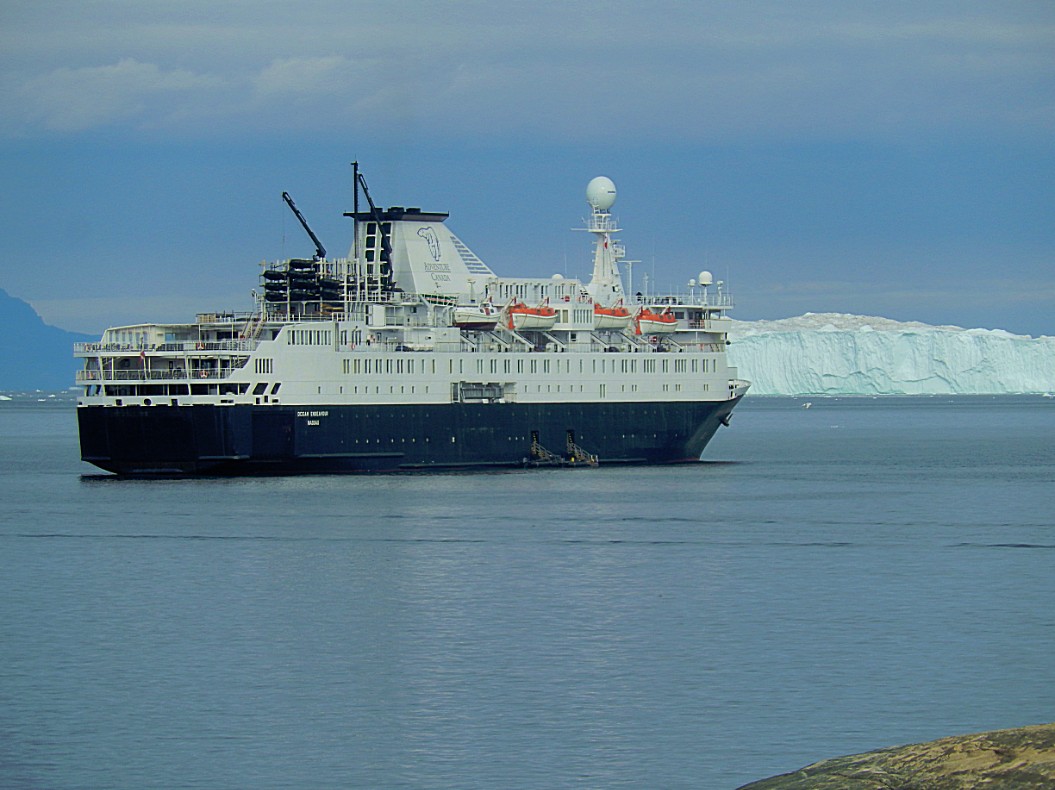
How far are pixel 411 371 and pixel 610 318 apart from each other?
8842mm

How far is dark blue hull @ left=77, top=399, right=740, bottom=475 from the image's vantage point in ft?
176

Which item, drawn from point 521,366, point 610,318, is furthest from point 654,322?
point 521,366

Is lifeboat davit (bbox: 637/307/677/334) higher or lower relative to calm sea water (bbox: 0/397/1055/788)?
higher

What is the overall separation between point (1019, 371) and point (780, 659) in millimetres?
140474

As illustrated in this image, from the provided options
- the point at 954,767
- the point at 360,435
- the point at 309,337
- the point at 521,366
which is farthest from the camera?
the point at 521,366

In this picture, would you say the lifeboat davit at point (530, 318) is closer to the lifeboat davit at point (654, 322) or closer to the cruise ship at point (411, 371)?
the cruise ship at point (411, 371)

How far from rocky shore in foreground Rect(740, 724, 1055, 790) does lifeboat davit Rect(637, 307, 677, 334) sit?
161 ft

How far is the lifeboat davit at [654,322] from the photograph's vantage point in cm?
6341

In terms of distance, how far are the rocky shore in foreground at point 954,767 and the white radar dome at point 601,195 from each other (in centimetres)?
5393

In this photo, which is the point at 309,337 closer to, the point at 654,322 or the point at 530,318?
the point at 530,318

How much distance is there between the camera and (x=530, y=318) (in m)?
60.5

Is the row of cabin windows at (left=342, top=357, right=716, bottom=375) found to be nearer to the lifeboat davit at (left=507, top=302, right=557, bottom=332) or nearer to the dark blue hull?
the dark blue hull

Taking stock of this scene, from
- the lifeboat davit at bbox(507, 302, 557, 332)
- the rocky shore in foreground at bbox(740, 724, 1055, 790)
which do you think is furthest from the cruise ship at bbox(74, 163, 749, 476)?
the rocky shore in foreground at bbox(740, 724, 1055, 790)

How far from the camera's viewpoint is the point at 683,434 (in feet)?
206
